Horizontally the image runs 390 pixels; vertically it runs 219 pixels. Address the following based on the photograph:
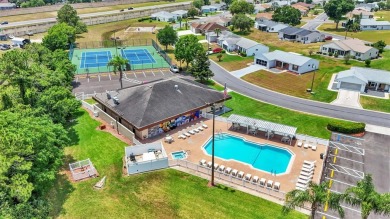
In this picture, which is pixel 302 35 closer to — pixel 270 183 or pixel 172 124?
pixel 172 124

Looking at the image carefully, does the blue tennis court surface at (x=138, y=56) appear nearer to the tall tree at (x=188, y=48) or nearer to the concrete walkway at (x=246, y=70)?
the tall tree at (x=188, y=48)

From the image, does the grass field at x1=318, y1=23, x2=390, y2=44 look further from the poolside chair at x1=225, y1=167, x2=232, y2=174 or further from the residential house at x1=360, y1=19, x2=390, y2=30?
the poolside chair at x1=225, y1=167, x2=232, y2=174

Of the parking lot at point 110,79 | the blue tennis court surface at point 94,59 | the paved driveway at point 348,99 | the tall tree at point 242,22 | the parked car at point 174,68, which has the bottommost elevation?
the paved driveway at point 348,99

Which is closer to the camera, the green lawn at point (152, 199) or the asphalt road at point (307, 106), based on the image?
the green lawn at point (152, 199)

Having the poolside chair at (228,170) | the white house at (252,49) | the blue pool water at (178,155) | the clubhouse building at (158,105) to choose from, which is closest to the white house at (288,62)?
the white house at (252,49)

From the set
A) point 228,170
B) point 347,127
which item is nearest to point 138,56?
point 228,170
